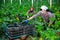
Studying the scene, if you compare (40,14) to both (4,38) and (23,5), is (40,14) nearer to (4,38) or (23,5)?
(4,38)

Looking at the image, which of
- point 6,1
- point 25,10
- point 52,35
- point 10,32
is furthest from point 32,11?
point 52,35

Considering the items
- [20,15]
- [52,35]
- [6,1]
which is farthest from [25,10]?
[52,35]

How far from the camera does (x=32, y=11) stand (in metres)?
4.38

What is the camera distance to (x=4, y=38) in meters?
3.85

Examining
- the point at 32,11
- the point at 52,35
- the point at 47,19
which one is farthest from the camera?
the point at 32,11

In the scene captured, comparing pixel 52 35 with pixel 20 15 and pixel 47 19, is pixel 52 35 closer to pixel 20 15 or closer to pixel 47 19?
pixel 47 19

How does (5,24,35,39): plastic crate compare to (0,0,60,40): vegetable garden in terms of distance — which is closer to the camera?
(5,24,35,39): plastic crate

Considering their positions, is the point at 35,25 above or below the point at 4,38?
above

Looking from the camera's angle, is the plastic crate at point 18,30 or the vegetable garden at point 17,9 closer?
the plastic crate at point 18,30

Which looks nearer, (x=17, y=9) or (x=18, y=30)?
(x=18, y=30)

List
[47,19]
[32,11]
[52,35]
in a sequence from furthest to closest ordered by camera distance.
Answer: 1. [32,11]
2. [47,19]
3. [52,35]

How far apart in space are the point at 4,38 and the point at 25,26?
2.26 ft

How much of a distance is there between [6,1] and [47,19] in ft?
5.64

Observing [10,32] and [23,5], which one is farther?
[23,5]
